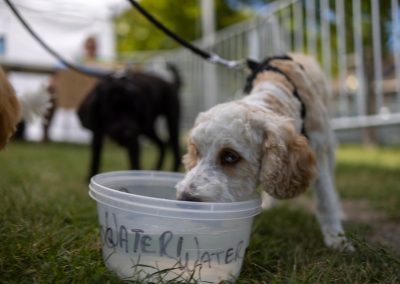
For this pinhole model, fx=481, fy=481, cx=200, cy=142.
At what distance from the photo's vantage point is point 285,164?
7.00 feet

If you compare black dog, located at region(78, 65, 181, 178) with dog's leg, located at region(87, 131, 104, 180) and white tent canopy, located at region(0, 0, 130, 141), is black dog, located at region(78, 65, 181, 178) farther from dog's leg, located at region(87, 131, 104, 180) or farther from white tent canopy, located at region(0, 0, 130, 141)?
white tent canopy, located at region(0, 0, 130, 141)

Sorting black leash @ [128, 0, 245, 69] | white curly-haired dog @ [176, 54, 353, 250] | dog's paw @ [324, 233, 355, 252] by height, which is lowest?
dog's paw @ [324, 233, 355, 252]

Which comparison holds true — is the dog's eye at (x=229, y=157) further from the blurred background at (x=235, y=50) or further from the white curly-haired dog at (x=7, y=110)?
the blurred background at (x=235, y=50)

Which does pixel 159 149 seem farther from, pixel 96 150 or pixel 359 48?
pixel 359 48

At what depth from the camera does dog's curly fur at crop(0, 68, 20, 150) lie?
5.65 feet

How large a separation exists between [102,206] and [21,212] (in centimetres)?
91

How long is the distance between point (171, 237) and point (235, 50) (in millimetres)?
7277

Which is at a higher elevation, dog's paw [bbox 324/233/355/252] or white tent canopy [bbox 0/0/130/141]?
white tent canopy [bbox 0/0/130/141]

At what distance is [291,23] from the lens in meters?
6.77

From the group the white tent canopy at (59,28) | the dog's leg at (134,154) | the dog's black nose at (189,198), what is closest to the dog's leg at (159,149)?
the dog's leg at (134,154)

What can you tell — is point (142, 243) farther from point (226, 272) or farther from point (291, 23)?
point (291, 23)

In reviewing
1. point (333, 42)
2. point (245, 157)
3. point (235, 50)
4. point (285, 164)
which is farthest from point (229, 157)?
point (333, 42)

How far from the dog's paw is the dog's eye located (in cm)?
62

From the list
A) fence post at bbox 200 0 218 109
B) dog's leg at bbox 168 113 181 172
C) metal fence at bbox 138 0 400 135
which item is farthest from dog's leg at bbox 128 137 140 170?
fence post at bbox 200 0 218 109
